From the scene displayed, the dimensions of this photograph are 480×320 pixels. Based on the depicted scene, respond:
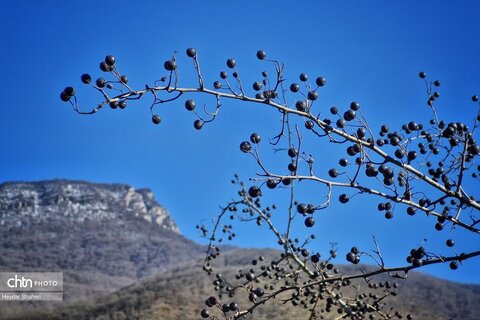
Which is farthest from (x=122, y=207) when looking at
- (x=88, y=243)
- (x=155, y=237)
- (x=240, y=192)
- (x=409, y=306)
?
(x=240, y=192)

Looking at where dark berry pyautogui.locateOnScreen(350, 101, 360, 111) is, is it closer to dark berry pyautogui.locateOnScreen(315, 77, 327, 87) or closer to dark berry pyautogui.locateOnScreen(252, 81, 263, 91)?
dark berry pyautogui.locateOnScreen(315, 77, 327, 87)

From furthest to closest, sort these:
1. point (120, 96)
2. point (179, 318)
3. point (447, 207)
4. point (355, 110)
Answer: point (179, 318), point (447, 207), point (355, 110), point (120, 96)

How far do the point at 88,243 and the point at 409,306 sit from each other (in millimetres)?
109554

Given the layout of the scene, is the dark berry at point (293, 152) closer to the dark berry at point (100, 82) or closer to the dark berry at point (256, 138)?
the dark berry at point (256, 138)

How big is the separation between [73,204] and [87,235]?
25360 mm

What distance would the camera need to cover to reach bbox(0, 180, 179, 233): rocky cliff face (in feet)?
463

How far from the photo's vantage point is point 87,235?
441ft

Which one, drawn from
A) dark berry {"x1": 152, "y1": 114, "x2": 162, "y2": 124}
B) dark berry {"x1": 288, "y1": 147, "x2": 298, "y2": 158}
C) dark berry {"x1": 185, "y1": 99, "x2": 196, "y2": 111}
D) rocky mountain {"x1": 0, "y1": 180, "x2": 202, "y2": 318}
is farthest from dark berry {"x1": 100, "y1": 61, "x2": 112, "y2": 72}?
rocky mountain {"x1": 0, "y1": 180, "x2": 202, "y2": 318}

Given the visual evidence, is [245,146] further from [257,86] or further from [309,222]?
[309,222]

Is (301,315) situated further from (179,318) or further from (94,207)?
(94,207)

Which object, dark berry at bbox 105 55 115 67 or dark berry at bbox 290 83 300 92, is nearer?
dark berry at bbox 105 55 115 67

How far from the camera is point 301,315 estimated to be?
32438mm

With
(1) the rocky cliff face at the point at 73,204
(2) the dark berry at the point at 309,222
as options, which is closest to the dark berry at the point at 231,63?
(2) the dark berry at the point at 309,222

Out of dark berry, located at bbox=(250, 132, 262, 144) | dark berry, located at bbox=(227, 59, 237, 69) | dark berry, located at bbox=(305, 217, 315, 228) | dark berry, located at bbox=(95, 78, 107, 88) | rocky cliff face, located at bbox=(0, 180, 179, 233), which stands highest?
rocky cliff face, located at bbox=(0, 180, 179, 233)
